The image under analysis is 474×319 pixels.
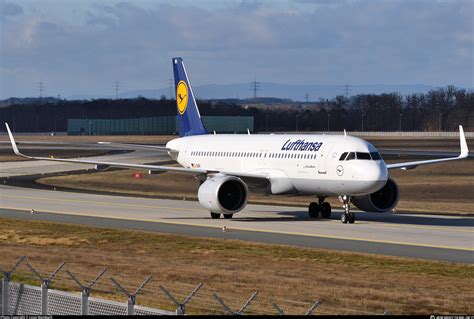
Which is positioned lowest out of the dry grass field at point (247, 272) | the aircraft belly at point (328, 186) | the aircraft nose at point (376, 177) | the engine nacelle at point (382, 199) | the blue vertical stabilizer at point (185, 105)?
the dry grass field at point (247, 272)

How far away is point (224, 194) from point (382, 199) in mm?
7942

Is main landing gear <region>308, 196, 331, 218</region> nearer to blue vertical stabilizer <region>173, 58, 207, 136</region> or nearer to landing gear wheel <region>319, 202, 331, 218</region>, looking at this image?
landing gear wheel <region>319, 202, 331, 218</region>

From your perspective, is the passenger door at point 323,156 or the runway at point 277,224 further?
the passenger door at point 323,156

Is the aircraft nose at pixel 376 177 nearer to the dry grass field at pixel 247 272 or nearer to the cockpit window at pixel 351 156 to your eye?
the cockpit window at pixel 351 156

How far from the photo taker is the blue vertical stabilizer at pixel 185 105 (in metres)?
63.0

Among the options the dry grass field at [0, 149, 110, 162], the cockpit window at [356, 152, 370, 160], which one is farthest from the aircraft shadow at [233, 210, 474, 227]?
the dry grass field at [0, 149, 110, 162]

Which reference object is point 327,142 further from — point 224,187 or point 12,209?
point 12,209

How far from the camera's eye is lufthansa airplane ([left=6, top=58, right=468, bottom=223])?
1877 inches

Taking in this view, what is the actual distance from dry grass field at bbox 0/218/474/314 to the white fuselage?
8.12m

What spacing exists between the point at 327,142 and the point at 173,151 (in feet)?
47.9

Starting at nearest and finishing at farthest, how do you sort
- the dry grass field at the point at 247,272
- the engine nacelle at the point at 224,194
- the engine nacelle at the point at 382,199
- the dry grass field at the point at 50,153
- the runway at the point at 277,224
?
1. the dry grass field at the point at 247,272
2. the runway at the point at 277,224
3. the engine nacelle at the point at 224,194
4. the engine nacelle at the point at 382,199
5. the dry grass field at the point at 50,153

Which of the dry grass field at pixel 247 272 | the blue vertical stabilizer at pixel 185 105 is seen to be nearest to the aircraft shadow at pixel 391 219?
the blue vertical stabilizer at pixel 185 105

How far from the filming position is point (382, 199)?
51.9 metres

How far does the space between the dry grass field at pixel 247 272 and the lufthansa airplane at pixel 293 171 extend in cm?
703
